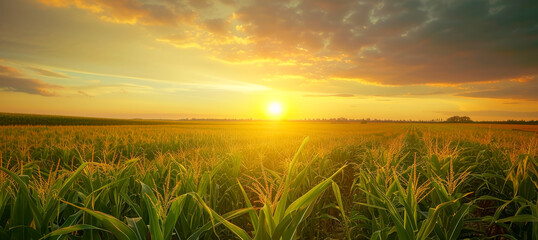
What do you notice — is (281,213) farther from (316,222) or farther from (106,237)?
(316,222)

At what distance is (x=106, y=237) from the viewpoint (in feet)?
7.88

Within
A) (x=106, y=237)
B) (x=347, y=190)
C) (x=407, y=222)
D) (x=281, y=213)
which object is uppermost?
(x=281, y=213)

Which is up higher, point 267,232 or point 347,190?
point 267,232

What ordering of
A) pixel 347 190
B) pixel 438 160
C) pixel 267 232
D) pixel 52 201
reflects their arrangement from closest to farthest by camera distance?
pixel 267 232, pixel 52 201, pixel 438 160, pixel 347 190

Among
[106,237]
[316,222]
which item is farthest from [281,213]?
[316,222]

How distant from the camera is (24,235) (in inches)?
75.9

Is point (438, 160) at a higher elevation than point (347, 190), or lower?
higher

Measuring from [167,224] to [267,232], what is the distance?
744 mm

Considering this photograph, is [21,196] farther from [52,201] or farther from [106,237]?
[106,237]

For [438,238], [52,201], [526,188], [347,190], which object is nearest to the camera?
[52,201]

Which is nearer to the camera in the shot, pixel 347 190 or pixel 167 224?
pixel 167 224

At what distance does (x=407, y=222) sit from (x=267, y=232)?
123cm

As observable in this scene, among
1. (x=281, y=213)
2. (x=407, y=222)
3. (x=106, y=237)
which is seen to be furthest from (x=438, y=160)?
(x=106, y=237)

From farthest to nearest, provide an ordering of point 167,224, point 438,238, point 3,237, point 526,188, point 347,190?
point 347,190 → point 526,188 → point 438,238 → point 3,237 → point 167,224
